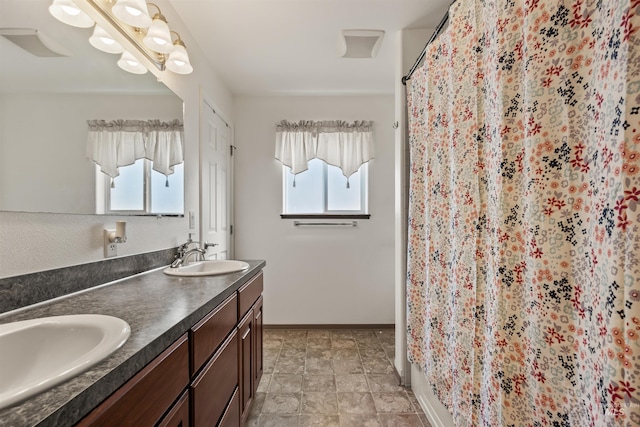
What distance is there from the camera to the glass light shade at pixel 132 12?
1163 millimetres

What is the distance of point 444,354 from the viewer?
132cm

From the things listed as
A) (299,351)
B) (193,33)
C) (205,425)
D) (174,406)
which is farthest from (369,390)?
(193,33)

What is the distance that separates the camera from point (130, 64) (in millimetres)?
1312

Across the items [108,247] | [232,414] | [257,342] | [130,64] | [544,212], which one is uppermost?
[130,64]

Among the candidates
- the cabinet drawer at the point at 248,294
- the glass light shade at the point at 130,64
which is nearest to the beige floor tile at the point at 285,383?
the cabinet drawer at the point at 248,294

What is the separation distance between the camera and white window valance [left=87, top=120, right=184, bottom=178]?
112 centimetres

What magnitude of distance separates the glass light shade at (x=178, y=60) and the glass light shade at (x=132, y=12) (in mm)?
280

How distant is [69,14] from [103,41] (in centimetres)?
17

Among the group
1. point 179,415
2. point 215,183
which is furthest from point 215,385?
point 215,183

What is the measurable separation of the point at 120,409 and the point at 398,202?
1.79m

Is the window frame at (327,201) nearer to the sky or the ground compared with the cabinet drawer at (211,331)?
nearer to the sky

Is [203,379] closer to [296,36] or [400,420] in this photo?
[400,420]

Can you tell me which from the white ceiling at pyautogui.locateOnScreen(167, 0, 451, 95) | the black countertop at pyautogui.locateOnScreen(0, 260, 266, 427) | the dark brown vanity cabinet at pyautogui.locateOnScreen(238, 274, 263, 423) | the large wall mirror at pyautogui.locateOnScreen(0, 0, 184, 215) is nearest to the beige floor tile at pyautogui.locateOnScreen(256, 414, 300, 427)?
the dark brown vanity cabinet at pyautogui.locateOnScreen(238, 274, 263, 423)

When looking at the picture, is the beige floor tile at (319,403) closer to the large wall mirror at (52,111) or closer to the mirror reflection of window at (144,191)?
the mirror reflection of window at (144,191)
